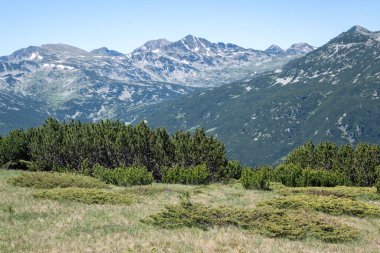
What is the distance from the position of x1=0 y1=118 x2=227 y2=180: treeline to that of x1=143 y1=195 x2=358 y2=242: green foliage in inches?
1598

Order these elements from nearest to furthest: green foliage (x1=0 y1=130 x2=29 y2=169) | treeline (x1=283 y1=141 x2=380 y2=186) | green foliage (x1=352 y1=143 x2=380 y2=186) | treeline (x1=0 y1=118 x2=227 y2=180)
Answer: green foliage (x1=0 y1=130 x2=29 y2=169) → treeline (x1=0 y1=118 x2=227 y2=180) → green foliage (x1=352 y1=143 x2=380 y2=186) → treeline (x1=283 y1=141 x2=380 y2=186)

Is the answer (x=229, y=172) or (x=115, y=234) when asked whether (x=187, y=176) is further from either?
(x=115, y=234)

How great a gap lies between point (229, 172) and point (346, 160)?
27225mm

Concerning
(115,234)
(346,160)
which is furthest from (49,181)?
(346,160)

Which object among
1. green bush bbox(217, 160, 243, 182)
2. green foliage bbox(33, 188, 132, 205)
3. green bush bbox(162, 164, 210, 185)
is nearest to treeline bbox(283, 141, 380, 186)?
green bush bbox(217, 160, 243, 182)

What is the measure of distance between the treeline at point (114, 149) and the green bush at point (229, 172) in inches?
33.9

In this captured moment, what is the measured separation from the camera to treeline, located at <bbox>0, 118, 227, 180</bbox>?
64.5 meters

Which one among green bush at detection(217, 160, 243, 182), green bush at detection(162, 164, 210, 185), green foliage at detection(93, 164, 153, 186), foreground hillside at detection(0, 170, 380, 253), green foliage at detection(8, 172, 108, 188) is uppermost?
foreground hillside at detection(0, 170, 380, 253)

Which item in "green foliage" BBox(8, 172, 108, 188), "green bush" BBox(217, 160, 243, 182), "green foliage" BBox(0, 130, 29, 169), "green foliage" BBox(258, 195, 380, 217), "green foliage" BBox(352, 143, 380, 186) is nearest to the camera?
"green foliage" BBox(258, 195, 380, 217)

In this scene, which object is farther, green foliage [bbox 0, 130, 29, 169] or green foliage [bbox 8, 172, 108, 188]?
green foliage [bbox 0, 130, 29, 169]

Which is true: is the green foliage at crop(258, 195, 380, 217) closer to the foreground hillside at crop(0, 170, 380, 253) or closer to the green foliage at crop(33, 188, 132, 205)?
the foreground hillside at crop(0, 170, 380, 253)

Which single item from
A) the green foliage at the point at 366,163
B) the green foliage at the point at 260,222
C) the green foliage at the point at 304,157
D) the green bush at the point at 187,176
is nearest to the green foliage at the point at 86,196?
the green foliage at the point at 260,222

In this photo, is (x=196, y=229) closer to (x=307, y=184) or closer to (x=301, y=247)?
(x=301, y=247)

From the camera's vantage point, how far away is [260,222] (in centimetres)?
2167
